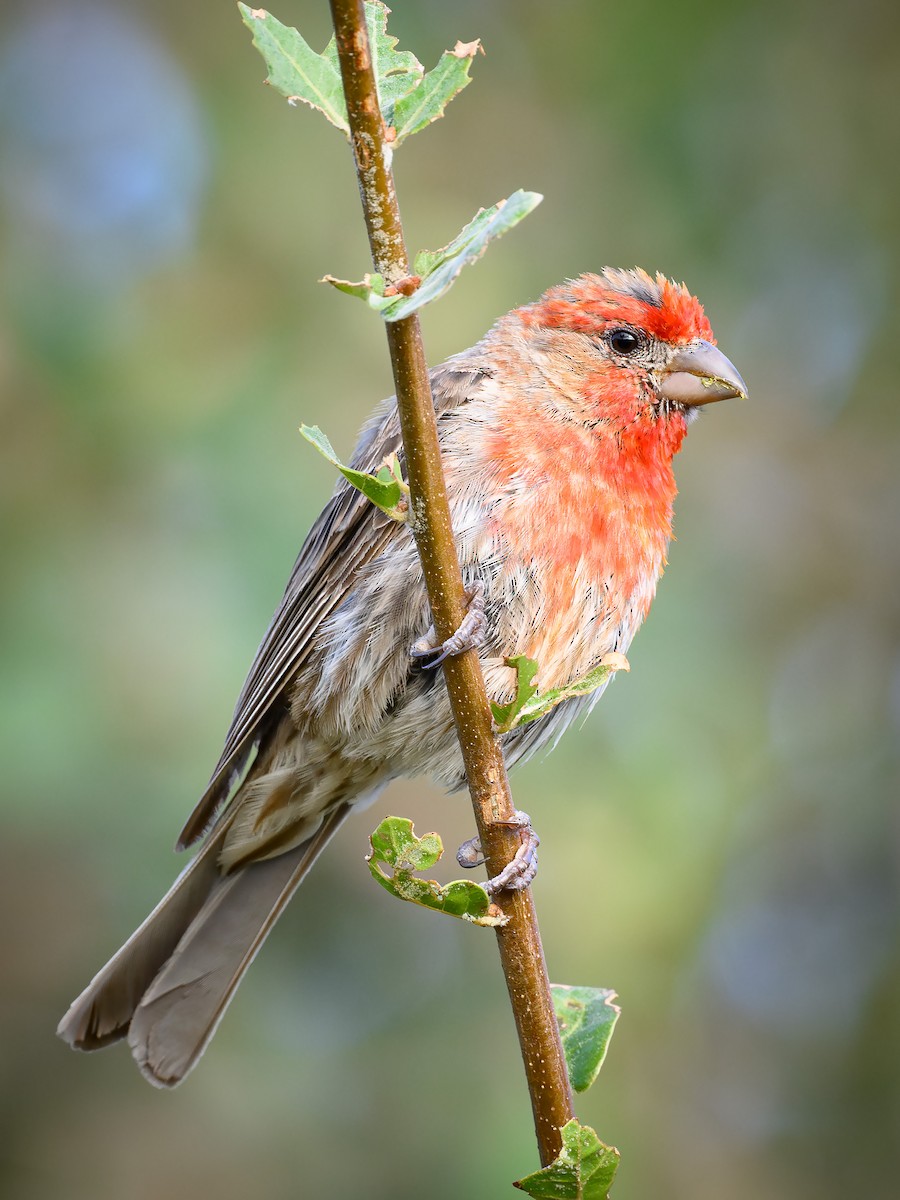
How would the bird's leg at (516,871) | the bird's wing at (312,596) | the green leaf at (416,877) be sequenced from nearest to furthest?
the green leaf at (416,877) → the bird's leg at (516,871) → the bird's wing at (312,596)

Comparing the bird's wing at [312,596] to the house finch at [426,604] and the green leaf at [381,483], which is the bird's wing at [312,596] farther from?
the green leaf at [381,483]

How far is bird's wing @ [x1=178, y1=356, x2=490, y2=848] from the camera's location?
3.96 metres

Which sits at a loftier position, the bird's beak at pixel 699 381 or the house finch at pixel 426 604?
the bird's beak at pixel 699 381

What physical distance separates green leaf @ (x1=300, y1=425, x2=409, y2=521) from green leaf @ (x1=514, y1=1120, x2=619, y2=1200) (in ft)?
3.49

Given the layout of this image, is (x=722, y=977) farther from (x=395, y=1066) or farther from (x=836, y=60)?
(x=836, y=60)

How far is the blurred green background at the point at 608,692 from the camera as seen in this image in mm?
5125

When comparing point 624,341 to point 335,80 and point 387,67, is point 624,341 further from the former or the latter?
point 335,80

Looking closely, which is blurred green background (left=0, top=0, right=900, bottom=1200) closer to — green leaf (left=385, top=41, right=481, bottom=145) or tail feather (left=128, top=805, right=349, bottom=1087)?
tail feather (left=128, top=805, right=349, bottom=1087)

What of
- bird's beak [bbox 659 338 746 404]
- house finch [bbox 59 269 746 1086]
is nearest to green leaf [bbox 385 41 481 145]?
house finch [bbox 59 269 746 1086]

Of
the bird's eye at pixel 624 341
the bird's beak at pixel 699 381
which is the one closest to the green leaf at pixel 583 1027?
the bird's beak at pixel 699 381

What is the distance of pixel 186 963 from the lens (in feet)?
13.2

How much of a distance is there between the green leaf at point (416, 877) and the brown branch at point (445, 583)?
0.11 metres

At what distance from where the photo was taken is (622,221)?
276 inches

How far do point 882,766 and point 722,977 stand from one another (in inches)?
50.2
